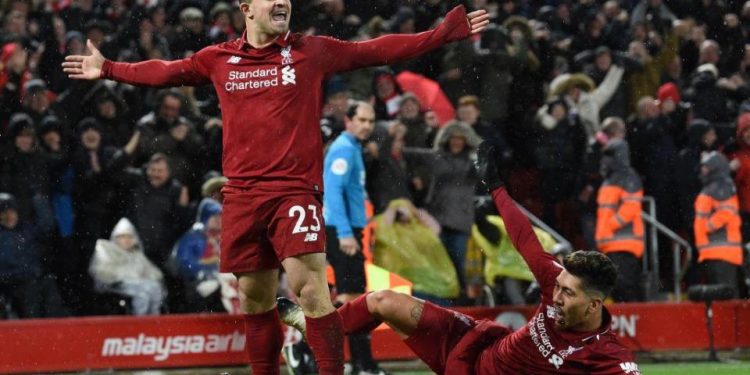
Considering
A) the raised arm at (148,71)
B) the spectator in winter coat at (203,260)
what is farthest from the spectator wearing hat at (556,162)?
the raised arm at (148,71)

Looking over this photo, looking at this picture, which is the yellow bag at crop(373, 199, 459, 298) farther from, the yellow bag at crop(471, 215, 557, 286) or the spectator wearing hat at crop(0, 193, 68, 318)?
the spectator wearing hat at crop(0, 193, 68, 318)

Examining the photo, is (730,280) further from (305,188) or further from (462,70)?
(305,188)

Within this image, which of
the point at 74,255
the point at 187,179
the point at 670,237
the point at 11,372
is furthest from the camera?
the point at 670,237

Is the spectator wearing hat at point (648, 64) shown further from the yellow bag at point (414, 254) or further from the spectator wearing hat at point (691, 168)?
the yellow bag at point (414, 254)

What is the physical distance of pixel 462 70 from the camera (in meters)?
15.0

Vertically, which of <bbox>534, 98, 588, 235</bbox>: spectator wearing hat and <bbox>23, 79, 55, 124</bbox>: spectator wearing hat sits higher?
<bbox>23, 79, 55, 124</bbox>: spectator wearing hat

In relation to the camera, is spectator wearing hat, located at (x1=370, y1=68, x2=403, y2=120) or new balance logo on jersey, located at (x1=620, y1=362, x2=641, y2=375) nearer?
new balance logo on jersey, located at (x1=620, y1=362, x2=641, y2=375)

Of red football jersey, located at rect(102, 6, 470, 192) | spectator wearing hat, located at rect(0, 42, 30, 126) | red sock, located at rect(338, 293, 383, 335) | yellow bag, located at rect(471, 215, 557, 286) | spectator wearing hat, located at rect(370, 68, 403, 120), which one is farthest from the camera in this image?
spectator wearing hat, located at rect(370, 68, 403, 120)

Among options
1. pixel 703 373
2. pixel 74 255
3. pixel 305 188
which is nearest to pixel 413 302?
pixel 305 188

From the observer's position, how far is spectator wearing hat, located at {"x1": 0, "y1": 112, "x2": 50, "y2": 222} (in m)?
12.0

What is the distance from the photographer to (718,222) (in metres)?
13.5

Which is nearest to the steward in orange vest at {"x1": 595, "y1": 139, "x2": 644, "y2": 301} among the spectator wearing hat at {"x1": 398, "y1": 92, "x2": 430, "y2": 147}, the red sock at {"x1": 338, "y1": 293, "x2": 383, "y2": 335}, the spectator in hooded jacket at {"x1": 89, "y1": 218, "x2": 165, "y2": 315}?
the spectator wearing hat at {"x1": 398, "y1": 92, "x2": 430, "y2": 147}

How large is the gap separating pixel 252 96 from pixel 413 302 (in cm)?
137

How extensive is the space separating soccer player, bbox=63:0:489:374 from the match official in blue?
288 centimetres
